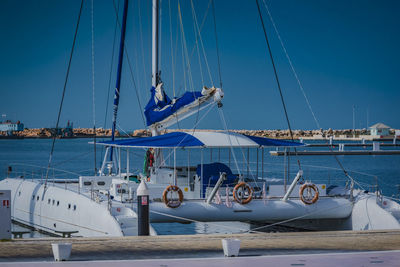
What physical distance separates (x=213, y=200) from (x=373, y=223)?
448 cm

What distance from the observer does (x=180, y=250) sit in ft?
36.6

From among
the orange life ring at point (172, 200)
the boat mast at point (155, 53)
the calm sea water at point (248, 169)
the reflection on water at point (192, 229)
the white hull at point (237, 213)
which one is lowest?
the reflection on water at point (192, 229)

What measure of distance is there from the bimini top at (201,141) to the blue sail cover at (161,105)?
1.90 m

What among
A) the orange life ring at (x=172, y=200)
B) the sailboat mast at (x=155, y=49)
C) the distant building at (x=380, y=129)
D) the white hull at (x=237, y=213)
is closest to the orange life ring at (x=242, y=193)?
the white hull at (x=237, y=213)

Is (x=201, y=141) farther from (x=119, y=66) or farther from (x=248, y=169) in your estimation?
(x=119, y=66)

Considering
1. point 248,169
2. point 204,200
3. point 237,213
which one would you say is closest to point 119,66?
point 248,169

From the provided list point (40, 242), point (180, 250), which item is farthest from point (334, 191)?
point (40, 242)

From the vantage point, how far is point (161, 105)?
21.6 m

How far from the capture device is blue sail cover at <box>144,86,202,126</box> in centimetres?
2023

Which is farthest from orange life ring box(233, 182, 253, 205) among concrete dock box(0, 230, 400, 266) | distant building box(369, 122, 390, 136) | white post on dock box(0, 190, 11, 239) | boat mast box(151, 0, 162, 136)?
distant building box(369, 122, 390, 136)

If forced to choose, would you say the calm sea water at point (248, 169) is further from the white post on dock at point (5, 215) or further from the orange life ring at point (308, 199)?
the white post on dock at point (5, 215)

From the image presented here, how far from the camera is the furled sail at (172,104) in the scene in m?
19.2

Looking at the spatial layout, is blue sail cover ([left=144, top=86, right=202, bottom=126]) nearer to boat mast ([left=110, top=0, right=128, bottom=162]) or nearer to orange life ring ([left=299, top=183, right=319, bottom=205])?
boat mast ([left=110, top=0, right=128, bottom=162])

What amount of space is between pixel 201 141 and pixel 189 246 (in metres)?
6.42
